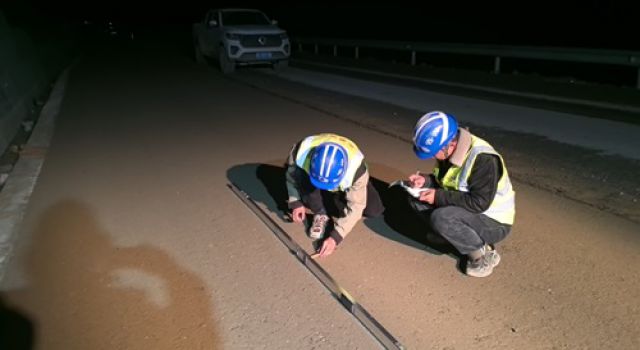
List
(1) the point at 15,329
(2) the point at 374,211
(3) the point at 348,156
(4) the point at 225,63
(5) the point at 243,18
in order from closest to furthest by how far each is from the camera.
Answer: (1) the point at 15,329 → (3) the point at 348,156 → (2) the point at 374,211 → (4) the point at 225,63 → (5) the point at 243,18

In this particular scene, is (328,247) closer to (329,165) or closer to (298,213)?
(298,213)

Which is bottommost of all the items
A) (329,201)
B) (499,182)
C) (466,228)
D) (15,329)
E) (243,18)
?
(15,329)

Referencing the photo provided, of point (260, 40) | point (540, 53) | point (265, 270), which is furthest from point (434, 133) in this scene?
point (260, 40)

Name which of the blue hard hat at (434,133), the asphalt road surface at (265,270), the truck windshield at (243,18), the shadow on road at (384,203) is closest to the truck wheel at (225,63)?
the truck windshield at (243,18)

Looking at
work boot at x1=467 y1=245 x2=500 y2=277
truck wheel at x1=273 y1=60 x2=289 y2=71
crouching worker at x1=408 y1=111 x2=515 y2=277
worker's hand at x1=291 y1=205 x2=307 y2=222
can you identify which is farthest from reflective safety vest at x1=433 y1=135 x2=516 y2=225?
truck wheel at x1=273 y1=60 x2=289 y2=71

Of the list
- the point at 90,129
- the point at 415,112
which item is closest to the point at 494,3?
the point at 415,112

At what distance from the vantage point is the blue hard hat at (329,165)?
354cm

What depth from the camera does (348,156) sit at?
12.4ft

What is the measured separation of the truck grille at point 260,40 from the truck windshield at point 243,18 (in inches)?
43.2

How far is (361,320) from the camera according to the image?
3.15 m

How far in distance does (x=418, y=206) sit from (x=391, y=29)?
85.7ft

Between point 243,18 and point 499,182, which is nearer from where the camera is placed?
point 499,182

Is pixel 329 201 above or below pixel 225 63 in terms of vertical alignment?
below

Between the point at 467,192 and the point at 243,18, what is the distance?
1479 cm
